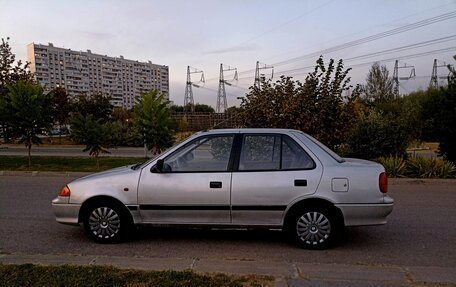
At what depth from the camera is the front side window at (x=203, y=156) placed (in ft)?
16.6

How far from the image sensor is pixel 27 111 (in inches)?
528

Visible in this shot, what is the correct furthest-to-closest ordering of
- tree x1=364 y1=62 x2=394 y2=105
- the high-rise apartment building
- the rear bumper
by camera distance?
1. the high-rise apartment building
2. tree x1=364 y1=62 x2=394 y2=105
3. the rear bumper

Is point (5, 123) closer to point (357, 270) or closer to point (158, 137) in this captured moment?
point (158, 137)

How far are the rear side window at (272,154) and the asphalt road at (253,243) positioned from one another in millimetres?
1079

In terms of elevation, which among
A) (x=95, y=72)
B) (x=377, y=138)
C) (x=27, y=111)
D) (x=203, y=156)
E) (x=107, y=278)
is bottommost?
(x=107, y=278)

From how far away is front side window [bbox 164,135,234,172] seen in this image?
16.6 feet

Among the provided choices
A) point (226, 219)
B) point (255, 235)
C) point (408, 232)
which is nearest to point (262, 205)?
point (226, 219)

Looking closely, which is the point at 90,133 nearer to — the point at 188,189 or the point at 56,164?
the point at 56,164

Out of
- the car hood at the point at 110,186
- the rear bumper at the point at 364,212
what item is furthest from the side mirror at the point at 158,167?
the rear bumper at the point at 364,212

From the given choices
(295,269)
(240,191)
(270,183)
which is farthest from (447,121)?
(295,269)

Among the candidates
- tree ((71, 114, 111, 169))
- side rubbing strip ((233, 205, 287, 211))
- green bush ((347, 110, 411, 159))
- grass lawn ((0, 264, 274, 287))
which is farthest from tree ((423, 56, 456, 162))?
tree ((71, 114, 111, 169))

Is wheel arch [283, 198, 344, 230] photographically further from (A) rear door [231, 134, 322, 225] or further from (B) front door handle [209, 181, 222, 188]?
(B) front door handle [209, 181, 222, 188]

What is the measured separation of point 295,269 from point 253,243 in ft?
3.93

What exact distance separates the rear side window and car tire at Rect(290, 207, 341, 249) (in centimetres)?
60
